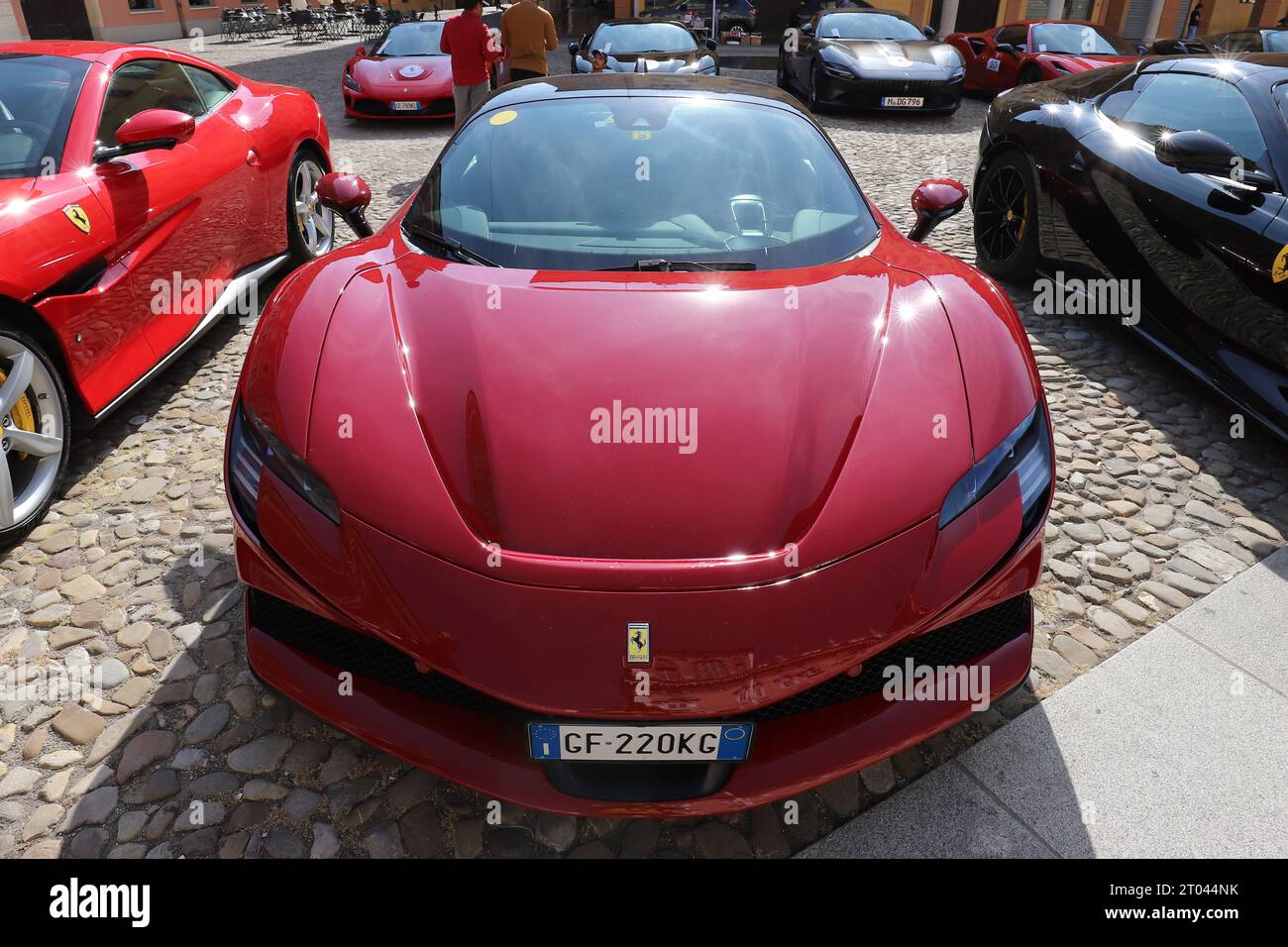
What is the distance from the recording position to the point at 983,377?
1.95 meters

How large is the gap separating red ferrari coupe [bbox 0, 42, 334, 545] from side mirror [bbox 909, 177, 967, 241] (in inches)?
118

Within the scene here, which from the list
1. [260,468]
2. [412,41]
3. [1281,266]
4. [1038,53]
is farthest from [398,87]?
[260,468]

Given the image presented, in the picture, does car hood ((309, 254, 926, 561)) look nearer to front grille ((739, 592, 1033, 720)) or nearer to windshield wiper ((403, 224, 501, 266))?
windshield wiper ((403, 224, 501, 266))

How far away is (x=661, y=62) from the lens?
31.6 feet

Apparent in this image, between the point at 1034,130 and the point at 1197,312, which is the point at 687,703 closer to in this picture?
the point at 1197,312

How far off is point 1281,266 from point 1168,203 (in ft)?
2.52

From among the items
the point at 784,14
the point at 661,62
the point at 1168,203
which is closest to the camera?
the point at 1168,203

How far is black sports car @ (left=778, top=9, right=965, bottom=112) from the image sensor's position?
10.2 meters

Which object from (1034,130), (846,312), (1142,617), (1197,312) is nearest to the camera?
(846,312)

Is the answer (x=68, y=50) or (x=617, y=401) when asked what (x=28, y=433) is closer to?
(x=68, y=50)

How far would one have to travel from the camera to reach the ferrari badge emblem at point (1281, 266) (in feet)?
10.4

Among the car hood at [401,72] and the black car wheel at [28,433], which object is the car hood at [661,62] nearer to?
Answer: the car hood at [401,72]
